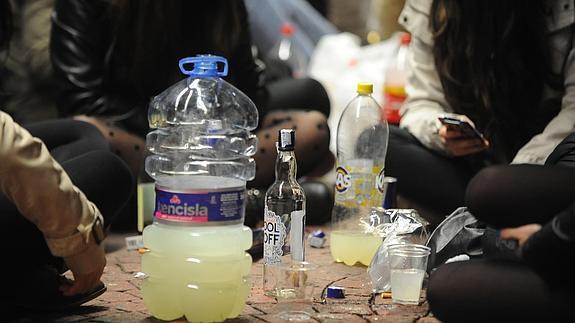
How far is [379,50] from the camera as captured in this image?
4.18 meters

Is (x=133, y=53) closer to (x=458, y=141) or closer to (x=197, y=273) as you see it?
(x=458, y=141)

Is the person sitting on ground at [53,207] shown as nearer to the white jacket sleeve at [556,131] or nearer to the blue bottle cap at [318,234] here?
the blue bottle cap at [318,234]

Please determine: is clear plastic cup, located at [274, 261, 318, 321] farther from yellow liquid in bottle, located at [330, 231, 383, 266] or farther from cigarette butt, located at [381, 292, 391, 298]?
yellow liquid in bottle, located at [330, 231, 383, 266]

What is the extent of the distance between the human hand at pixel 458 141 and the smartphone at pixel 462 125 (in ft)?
0.04

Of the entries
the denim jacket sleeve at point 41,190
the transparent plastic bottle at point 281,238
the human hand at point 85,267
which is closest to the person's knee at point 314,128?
the transparent plastic bottle at point 281,238

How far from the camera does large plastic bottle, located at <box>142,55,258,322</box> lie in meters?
1.84

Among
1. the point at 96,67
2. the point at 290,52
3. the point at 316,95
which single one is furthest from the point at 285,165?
the point at 290,52

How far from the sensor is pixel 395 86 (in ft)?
11.3

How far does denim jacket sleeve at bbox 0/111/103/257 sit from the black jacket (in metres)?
1.36

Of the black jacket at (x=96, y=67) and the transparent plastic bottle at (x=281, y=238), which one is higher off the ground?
the black jacket at (x=96, y=67)

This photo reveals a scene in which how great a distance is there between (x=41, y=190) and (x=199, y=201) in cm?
32

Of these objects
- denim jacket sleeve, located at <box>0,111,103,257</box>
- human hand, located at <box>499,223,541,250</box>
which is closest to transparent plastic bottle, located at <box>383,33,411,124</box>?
human hand, located at <box>499,223,541,250</box>

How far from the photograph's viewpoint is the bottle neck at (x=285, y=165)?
2234 millimetres

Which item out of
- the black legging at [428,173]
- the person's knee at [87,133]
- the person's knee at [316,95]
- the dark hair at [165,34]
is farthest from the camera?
the person's knee at [316,95]
